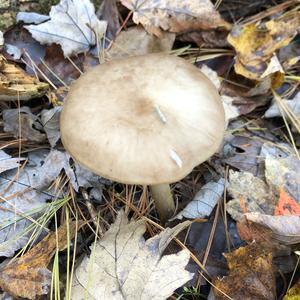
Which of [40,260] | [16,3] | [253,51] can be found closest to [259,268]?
[40,260]

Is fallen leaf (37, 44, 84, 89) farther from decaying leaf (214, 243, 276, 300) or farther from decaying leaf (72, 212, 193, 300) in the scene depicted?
decaying leaf (214, 243, 276, 300)

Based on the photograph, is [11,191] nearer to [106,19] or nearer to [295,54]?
[106,19]

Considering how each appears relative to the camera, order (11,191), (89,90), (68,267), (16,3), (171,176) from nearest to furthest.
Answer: (171,176)
(89,90)
(68,267)
(11,191)
(16,3)

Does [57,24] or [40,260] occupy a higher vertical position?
[57,24]

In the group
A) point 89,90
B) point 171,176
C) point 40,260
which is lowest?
point 40,260

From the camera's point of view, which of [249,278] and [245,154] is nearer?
[249,278]

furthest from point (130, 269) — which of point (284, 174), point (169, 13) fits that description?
point (169, 13)

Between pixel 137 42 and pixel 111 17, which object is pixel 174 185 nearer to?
pixel 137 42

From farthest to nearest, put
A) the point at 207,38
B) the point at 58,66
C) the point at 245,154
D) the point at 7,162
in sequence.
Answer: the point at 207,38 → the point at 58,66 → the point at 245,154 → the point at 7,162
